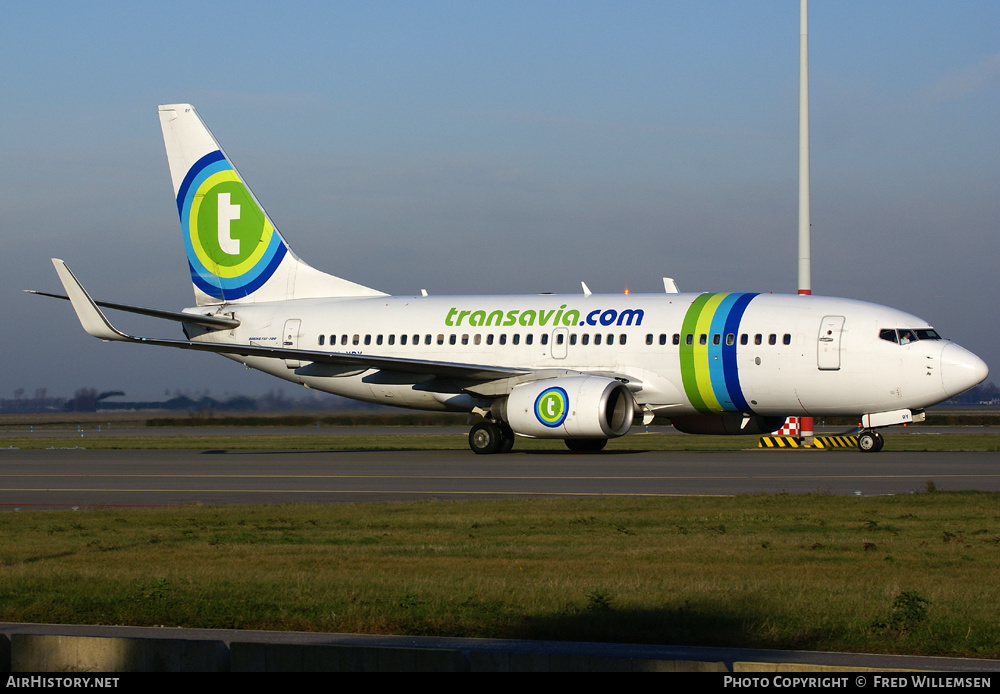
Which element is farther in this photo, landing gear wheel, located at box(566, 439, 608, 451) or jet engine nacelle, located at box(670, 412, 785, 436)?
landing gear wheel, located at box(566, 439, 608, 451)

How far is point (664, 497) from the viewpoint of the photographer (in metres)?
18.2

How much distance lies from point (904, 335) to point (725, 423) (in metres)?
5.40

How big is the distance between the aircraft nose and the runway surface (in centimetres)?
165

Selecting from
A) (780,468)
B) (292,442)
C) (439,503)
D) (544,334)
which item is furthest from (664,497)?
(292,442)

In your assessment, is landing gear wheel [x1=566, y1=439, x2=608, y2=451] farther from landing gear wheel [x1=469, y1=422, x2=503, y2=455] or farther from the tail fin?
the tail fin

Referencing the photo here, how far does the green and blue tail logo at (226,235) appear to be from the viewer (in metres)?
37.6

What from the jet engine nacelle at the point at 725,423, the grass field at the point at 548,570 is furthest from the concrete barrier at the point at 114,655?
the jet engine nacelle at the point at 725,423

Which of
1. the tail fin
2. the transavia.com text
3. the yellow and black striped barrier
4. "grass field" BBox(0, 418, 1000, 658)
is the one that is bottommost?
"grass field" BBox(0, 418, 1000, 658)

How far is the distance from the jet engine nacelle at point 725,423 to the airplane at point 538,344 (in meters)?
0.05

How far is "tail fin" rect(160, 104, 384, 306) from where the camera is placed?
123 ft

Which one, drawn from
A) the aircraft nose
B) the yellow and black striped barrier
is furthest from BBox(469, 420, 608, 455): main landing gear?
the aircraft nose

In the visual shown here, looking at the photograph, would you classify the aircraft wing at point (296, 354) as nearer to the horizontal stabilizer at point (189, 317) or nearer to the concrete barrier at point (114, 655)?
the horizontal stabilizer at point (189, 317)

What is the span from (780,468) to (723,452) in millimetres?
6865

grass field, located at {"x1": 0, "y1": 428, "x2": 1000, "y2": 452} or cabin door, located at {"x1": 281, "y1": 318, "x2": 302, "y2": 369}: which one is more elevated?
cabin door, located at {"x1": 281, "y1": 318, "x2": 302, "y2": 369}
